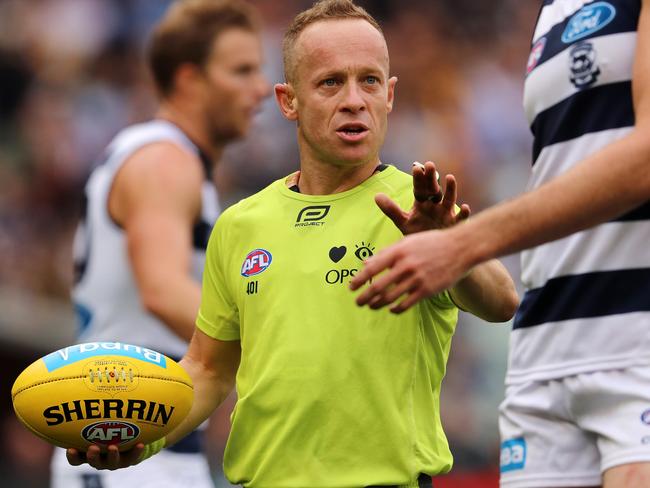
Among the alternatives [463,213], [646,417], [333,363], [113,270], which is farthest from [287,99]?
[113,270]

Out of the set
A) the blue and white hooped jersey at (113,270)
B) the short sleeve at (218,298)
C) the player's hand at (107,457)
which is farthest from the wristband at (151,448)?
the blue and white hooped jersey at (113,270)

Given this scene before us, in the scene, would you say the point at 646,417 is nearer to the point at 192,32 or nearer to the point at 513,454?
the point at 513,454

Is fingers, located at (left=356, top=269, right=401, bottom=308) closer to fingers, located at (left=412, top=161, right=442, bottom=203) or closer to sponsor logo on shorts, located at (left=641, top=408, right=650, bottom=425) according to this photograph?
fingers, located at (left=412, top=161, right=442, bottom=203)

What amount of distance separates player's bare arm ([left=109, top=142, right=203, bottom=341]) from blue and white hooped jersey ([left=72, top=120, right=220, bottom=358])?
0.22ft

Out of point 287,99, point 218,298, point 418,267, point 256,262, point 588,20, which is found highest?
point 588,20

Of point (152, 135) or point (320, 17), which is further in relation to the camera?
point (152, 135)

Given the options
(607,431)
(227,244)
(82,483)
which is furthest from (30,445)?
(607,431)

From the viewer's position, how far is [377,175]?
381 cm

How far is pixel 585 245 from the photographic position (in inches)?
136

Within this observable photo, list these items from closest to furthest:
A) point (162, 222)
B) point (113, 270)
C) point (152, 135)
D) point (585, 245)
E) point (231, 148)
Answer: point (585, 245), point (162, 222), point (113, 270), point (152, 135), point (231, 148)

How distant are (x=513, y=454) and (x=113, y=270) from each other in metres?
2.62

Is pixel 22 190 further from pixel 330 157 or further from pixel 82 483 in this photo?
pixel 330 157

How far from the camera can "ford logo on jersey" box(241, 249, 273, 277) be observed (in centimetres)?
376

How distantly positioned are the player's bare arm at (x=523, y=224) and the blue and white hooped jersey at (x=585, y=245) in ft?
1.34
